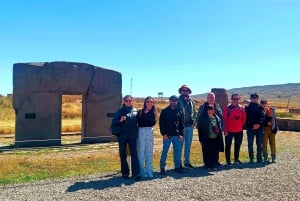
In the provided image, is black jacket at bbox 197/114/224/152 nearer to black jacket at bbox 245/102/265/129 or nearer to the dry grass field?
the dry grass field

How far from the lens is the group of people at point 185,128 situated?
864cm

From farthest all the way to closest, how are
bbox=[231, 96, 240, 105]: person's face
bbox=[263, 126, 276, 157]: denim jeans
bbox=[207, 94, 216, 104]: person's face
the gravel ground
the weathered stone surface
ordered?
1. the weathered stone surface
2. bbox=[263, 126, 276, 157]: denim jeans
3. bbox=[231, 96, 240, 105]: person's face
4. bbox=[207, 94, 216, 104]: person's face
5. the gravel ground

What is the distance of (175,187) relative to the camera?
7.84 metres

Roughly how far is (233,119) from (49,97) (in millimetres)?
7769

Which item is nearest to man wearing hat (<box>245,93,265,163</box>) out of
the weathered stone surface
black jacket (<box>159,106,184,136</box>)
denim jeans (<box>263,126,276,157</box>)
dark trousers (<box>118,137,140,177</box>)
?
denim jeans (<box>263,126,276,157</box>)

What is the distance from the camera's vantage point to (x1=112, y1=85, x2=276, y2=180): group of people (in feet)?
28.3

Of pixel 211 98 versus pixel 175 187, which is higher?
pixel 211 98

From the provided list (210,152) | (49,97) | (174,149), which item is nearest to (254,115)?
(210,152)

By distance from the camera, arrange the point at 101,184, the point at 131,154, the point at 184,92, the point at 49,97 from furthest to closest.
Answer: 1. the point at 49,97
2. the point at 184,92
3. the point at 131,154
4. the point at 101,184

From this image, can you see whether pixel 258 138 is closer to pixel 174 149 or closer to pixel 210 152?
pixel 210 152

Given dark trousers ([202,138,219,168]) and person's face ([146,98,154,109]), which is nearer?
person's face ([146,98,154,109])

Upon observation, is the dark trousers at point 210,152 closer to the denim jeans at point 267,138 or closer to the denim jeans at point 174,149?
the denim jeans at point 174,149

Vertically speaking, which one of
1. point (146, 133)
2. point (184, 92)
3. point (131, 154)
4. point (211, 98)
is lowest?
point (131, 154)

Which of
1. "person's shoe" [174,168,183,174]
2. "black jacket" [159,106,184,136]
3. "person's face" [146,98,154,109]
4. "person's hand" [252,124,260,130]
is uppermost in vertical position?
"person's face" [146,98,154,109]
